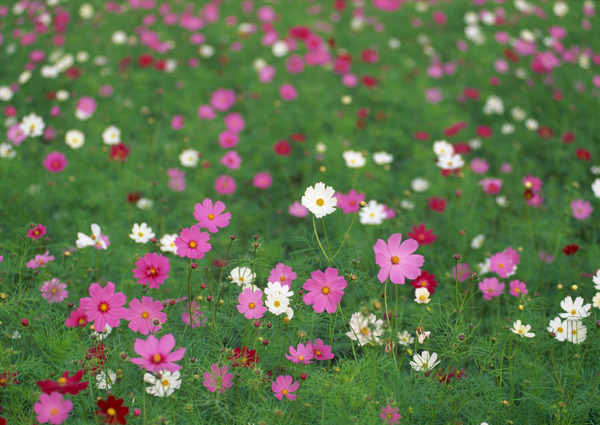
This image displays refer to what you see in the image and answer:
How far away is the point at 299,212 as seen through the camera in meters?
2.72

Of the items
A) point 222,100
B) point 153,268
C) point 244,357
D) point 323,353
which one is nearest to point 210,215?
point 153,268

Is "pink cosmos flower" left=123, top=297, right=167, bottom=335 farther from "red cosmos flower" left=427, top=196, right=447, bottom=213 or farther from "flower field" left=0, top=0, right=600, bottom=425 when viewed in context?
"red cosmos flower" left=427, top=196, right=447, bottom=213

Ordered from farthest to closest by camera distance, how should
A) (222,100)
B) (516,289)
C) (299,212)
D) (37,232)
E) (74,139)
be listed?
1. (222,100)
2. (74,139)
3. (299,212)
4. (516,289)
5. (37,232)

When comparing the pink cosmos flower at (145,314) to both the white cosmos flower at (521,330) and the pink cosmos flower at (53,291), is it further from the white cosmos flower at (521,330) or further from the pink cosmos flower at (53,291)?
the white cosmos flower at (521,330)

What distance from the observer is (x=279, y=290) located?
64.9 inches

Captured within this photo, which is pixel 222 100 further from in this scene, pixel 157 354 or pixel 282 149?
pixel 157 354

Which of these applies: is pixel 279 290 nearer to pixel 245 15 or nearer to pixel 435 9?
pixel 245 15

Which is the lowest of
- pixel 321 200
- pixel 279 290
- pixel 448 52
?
pixel 448 52

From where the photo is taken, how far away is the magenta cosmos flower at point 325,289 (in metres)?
1.57

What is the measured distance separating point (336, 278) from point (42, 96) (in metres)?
2.96

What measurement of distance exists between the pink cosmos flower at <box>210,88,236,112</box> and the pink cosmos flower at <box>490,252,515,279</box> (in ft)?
7.21

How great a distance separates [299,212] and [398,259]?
1196mm

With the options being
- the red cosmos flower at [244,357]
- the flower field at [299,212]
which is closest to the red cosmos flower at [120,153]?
the flower field at [299,212]

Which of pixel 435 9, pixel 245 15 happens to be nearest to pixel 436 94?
pixel 435 9
